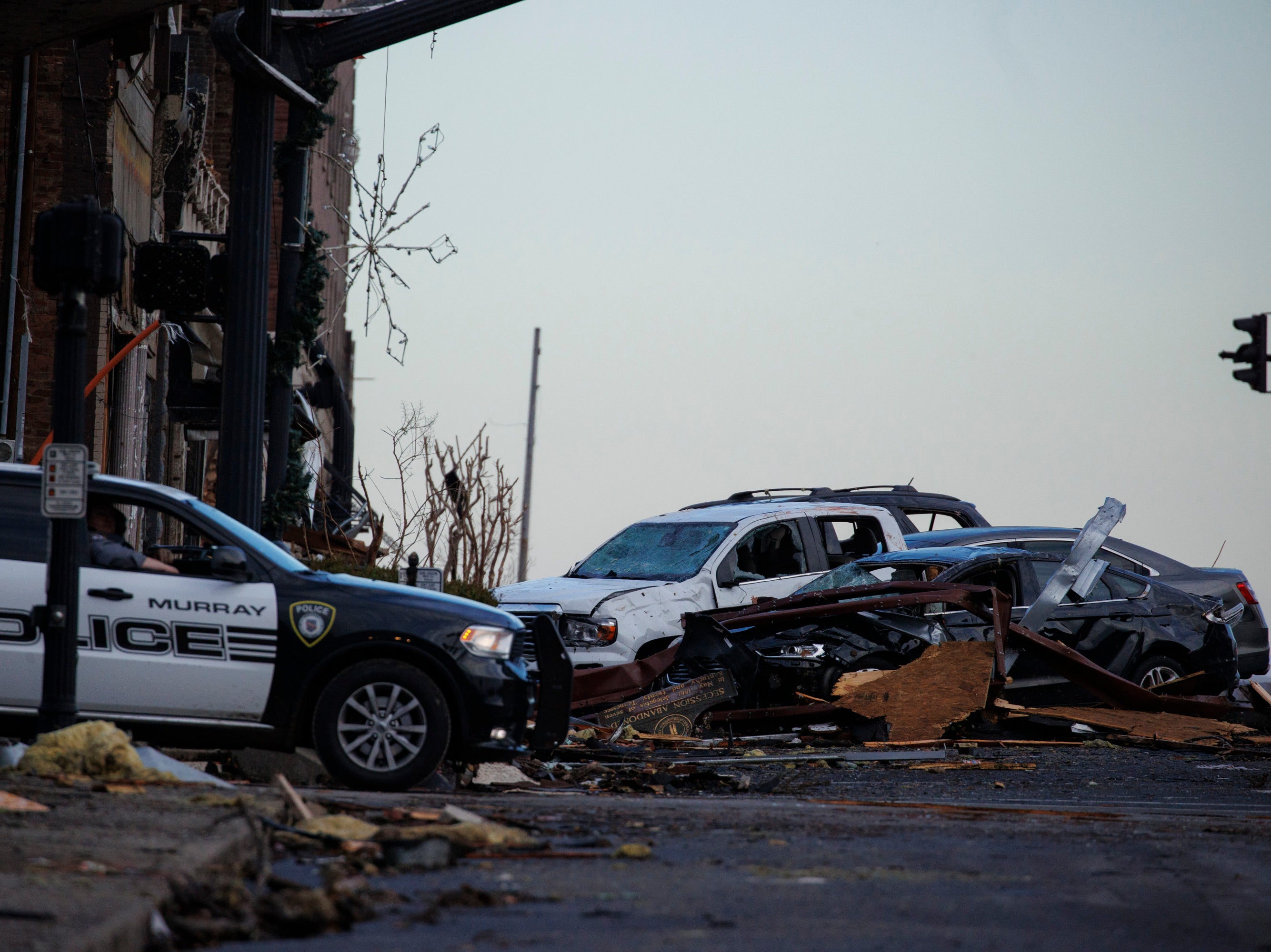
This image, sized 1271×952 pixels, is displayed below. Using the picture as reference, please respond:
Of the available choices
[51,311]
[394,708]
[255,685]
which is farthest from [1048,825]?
[51,311]

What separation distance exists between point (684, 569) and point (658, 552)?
68 cm

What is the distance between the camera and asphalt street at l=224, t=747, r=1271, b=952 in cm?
471

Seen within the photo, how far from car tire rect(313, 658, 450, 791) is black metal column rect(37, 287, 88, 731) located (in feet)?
4.35

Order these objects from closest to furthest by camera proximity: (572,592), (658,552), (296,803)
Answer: (296,803) → (572,592) → (658,552)

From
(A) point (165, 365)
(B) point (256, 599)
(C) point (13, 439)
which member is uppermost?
(A) point (165, 365)

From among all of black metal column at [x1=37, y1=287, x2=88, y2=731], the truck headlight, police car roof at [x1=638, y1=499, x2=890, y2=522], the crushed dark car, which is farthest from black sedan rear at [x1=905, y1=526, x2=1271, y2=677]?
black metal column at [x1=37, y1=287, x2=88, y2=731]

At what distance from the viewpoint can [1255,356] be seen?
2447 centimetres

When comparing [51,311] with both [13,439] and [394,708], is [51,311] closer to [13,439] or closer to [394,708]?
[13,439]

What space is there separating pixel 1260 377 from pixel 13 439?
17157 millimetres

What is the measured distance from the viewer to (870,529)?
1722cm

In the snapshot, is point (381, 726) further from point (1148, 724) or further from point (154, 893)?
point (1148, 724)

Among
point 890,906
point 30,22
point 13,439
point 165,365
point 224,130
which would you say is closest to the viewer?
point 890,906

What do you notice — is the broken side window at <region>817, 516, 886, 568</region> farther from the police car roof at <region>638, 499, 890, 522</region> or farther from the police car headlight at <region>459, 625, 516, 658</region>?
the police car headlight at <region>459, 625, 516, 658</region>

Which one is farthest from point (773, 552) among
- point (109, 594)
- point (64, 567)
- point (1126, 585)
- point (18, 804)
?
point (18, 804)
